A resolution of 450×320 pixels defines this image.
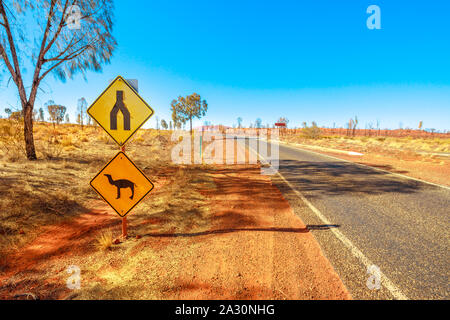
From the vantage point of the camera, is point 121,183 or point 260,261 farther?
point 121,183

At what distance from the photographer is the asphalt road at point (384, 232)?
224 centimetres

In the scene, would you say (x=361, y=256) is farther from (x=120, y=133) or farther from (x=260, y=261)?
(x=120, y=133)

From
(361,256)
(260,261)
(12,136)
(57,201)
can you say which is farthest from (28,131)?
(361,256)

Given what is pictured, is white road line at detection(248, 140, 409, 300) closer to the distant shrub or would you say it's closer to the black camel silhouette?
the black camel silhouette

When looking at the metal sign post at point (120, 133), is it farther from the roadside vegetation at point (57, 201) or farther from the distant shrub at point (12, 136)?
the distant shrub at point (12, 136)

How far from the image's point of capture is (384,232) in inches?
136

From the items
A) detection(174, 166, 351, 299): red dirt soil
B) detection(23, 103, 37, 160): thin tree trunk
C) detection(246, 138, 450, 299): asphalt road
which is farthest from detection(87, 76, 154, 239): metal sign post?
detection(23, 103, 37, 160): thin tree trunk

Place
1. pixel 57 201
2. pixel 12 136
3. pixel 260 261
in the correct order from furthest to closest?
pixel 12 136 < pixel 57 201 < pixel 260 261

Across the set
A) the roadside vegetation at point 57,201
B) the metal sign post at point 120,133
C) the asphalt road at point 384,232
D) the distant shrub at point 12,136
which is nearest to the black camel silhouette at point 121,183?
the metal sign post at point 120,133
